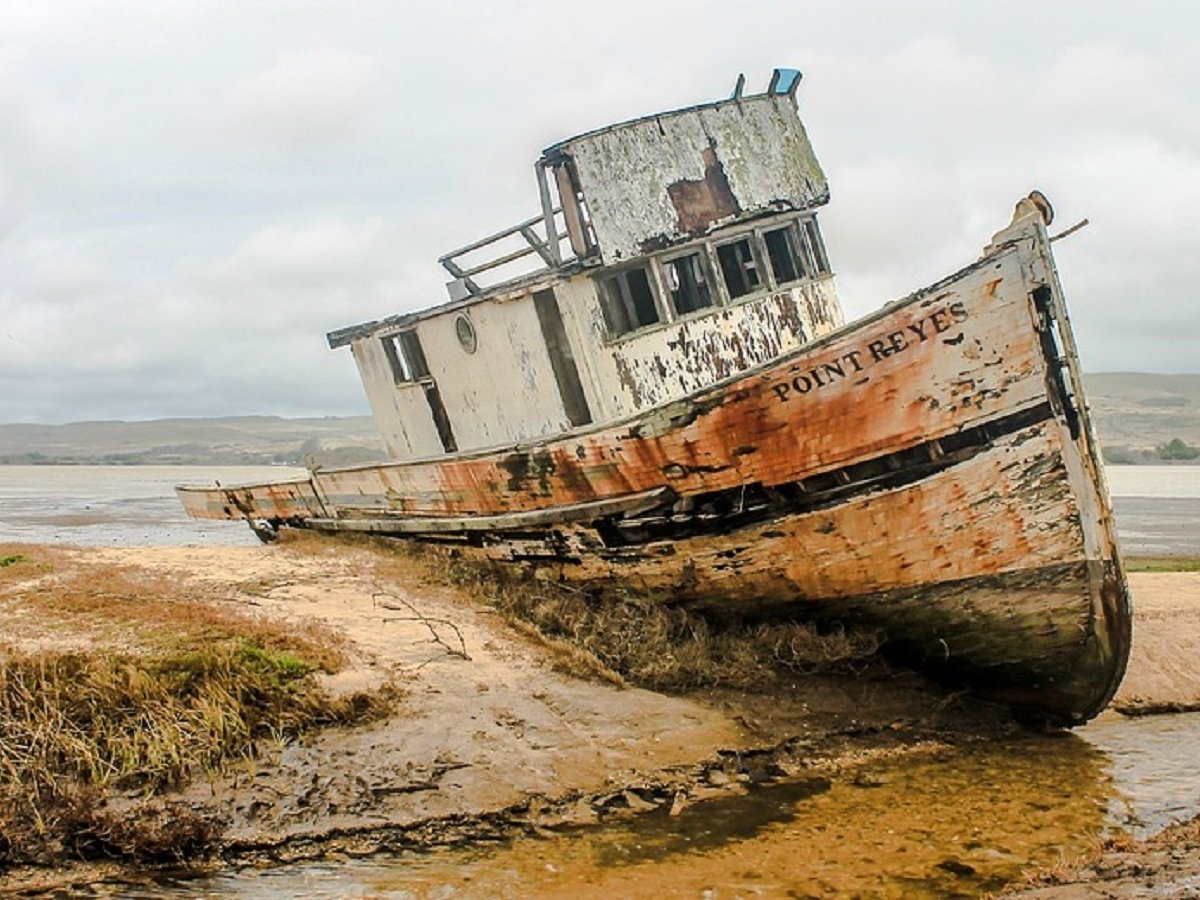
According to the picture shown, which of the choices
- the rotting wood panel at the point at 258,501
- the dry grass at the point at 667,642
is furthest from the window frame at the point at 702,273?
the rotting wood panel at the point at 258,501

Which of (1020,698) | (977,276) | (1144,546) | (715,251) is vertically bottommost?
(1144,546)

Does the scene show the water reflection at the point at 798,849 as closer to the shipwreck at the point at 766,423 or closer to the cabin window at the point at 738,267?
the shipwreck at the point at 766,423

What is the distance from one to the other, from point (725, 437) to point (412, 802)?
302 centimetres

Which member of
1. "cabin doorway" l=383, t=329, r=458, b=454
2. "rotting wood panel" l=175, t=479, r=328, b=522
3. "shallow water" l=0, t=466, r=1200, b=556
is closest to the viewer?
"cabin doorway" l=383, t=329, r=458, b=454

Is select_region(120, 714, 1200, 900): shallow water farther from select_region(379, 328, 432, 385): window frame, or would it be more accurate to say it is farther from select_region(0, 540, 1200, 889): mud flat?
select_region(379, 328, 432, 385): window frame

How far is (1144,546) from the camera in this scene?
54.2ft

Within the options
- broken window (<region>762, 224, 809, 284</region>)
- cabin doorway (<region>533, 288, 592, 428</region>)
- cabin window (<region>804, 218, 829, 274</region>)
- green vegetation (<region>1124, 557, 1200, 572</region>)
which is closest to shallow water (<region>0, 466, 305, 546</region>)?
cabin doorway (<region>533, 288, 592, 428</region>)

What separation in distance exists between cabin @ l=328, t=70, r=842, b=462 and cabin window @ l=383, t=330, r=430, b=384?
543 mm

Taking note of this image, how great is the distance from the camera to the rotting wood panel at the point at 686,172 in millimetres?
8703

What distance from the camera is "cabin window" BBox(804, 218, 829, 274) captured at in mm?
9820

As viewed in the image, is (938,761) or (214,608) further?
(214,608)

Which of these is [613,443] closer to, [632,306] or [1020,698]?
[632,306]

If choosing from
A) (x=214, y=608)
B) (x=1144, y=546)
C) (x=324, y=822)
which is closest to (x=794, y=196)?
(x=214, y=608)

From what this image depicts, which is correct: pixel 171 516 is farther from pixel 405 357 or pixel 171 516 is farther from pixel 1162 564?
pixel 1162 564
